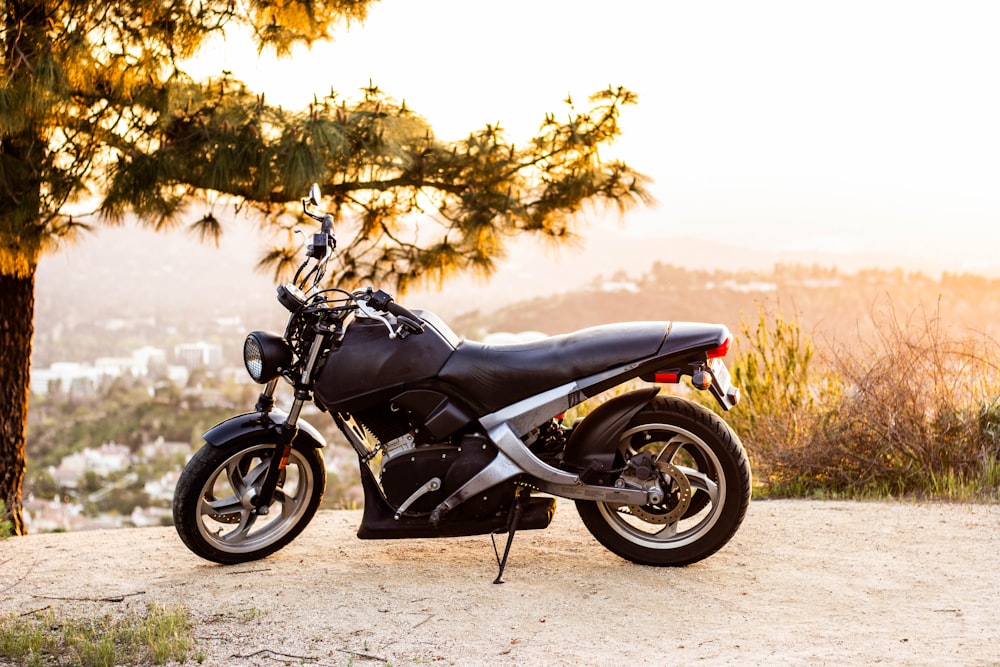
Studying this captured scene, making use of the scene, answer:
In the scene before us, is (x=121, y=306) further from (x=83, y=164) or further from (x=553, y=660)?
(x=553, y=660)

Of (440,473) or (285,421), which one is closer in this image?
(440,473)

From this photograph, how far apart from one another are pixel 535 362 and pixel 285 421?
1.14 meters

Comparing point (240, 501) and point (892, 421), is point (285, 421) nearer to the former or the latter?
point (240, 501)

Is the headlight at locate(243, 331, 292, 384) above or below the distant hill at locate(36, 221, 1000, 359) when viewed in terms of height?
below

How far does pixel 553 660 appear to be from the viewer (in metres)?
3.20

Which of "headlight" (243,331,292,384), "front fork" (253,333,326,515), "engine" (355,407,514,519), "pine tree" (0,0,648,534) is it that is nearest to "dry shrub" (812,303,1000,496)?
"pine tree" (0,0,648,534)

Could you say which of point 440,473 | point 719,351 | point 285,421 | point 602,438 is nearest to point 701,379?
point 719,351

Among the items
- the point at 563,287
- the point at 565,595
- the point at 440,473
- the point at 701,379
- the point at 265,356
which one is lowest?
the point at 565,595

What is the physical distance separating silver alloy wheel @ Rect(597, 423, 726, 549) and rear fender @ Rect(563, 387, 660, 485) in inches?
3.2

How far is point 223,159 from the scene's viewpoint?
570cm

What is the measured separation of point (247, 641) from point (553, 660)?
1093mm

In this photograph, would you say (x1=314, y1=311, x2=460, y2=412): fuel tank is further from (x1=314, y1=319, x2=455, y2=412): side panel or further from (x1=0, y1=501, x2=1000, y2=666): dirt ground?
(x1=0, y1=501, x2=1000, y2=666): dirt ground

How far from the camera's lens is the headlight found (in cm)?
407

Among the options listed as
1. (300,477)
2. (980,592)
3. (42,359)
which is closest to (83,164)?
(300,477)
